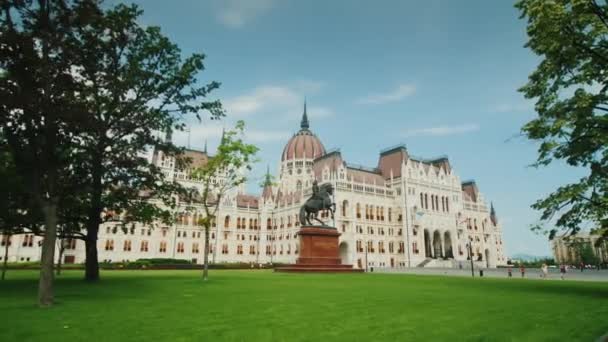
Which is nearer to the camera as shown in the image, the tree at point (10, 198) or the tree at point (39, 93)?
the tree at point (39, 93)

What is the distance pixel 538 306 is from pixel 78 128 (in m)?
18.0

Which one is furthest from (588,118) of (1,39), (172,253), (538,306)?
(172,253)

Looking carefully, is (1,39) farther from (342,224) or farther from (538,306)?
(342,224)

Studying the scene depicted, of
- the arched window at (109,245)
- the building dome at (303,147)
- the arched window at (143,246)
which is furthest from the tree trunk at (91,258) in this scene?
the building dome at (303,147)

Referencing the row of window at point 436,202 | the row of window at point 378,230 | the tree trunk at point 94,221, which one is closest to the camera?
the tree trunk at point 94,221

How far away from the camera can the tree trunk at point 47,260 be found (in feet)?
39.2

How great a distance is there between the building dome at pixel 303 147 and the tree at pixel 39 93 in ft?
330

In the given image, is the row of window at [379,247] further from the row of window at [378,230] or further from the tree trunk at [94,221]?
the tree trunk at [94,221]

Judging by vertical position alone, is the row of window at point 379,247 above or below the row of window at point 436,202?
below

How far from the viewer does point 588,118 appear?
15.7 m

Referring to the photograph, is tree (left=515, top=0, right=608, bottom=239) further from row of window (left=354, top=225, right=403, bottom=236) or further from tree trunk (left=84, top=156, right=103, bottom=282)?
row of window (left=354, top=225, right=403, bottom=236)

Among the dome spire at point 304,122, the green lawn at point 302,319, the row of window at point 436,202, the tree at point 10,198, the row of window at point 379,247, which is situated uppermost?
the dome spire at point 304,122

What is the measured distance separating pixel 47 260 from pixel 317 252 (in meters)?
25.0

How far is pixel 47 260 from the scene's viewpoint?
41.9 ft
